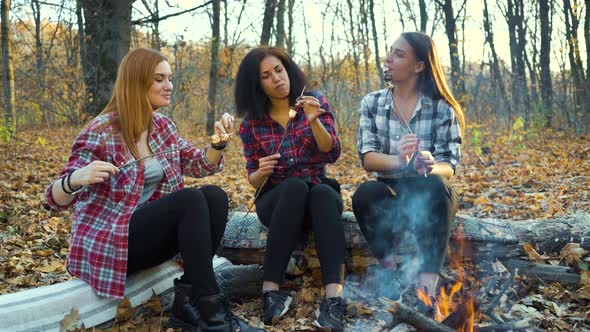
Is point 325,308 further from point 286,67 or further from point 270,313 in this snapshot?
point 286,67

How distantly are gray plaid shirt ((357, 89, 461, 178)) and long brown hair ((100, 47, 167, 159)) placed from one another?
51.6 inches

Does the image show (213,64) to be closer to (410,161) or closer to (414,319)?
(410,161)

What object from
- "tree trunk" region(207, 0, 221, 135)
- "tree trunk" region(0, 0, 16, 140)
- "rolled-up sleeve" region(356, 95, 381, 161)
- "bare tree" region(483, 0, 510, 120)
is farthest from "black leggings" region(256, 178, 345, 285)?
"bare tree" region(483, 0, 510, 120)

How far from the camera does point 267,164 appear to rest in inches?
115

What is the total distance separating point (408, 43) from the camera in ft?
10.0

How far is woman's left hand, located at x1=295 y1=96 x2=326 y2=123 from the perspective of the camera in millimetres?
2838

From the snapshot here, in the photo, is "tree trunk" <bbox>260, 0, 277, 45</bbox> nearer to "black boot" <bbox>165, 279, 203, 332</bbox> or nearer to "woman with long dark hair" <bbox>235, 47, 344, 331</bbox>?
"woman with long dark hair" <bbox>235, 47, 344, 331</bbox>

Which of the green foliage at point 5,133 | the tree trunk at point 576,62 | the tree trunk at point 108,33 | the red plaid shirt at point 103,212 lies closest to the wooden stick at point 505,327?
the red plaid shirt at point 103,212

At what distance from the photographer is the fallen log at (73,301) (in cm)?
219

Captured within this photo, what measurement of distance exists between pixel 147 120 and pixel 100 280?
0.84 metres

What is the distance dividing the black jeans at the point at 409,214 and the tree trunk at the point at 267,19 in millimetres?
10760

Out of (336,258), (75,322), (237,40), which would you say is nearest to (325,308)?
(336,258)

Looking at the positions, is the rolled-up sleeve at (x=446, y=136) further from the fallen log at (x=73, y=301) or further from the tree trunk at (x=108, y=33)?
the tree trunk at (x=108, y=33)

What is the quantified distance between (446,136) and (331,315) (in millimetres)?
1296
